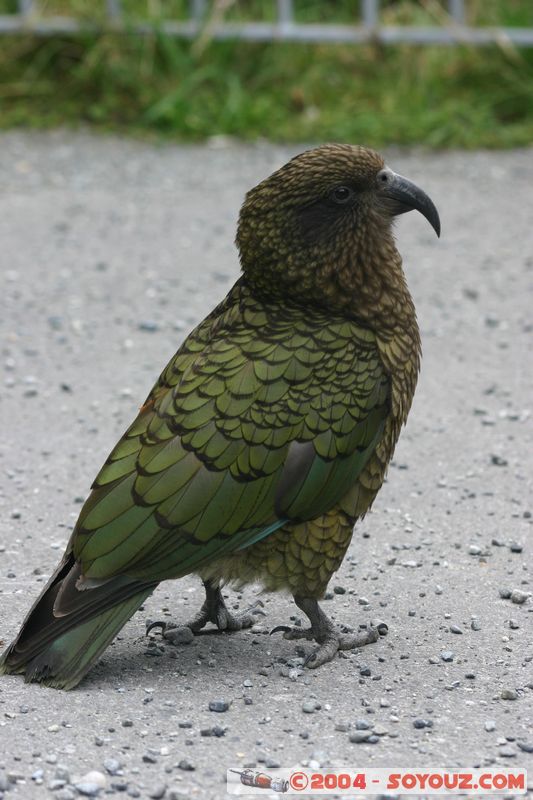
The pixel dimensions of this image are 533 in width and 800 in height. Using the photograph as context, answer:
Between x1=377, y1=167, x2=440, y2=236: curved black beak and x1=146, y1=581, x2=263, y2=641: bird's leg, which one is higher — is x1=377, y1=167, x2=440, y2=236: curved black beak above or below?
above

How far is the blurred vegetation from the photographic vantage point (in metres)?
9.38

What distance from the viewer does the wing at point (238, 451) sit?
3879 mm

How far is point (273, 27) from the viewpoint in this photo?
386 inches

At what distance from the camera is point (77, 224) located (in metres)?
8.45

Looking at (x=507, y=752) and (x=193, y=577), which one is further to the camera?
(x=193, y=577)

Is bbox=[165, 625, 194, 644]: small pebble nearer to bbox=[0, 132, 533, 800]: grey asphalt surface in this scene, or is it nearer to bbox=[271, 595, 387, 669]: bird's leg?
bbox=[0, 132, 533, 800]: grey asphalt surface

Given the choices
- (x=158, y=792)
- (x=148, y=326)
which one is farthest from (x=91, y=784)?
(x=148, y=326)

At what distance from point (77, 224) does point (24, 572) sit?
409 centimetres

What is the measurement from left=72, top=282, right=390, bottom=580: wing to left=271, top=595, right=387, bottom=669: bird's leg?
362 millimetres

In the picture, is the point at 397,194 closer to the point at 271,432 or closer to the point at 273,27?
the point at 271,432

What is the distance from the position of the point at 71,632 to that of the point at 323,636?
2.67ft

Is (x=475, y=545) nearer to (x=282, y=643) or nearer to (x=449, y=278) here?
(x=282, y=643)

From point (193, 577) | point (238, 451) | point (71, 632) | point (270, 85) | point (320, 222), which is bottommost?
point (193, 577)

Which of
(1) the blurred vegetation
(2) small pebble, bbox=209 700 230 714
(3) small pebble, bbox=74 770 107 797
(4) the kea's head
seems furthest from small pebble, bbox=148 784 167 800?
(1) the blurred vegetation
